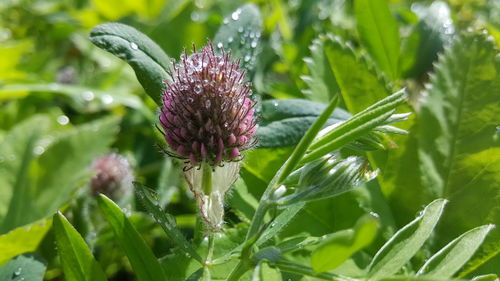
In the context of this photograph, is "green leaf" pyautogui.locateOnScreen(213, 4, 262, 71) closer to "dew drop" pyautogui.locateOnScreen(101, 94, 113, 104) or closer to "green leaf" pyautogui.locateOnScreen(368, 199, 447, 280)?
"green leaf" pyautogui.locateOnScreen(368, 199, 447, 280)

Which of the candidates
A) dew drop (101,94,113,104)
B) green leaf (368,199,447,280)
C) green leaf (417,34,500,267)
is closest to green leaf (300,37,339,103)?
green leaf (417,34,500,267)

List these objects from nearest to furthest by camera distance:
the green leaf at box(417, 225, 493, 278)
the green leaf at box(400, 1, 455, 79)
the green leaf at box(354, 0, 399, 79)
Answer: the green leaf at box(417, 225, 493, 278), the green leaf at box(354, 0, 399, 79), the green leaf at box(400, 1, 455, 79)

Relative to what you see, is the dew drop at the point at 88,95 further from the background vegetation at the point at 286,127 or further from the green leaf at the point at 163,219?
the green leaf at the point at 163,219

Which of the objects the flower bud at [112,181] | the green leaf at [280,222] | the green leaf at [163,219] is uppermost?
the green leaf at [280,222]

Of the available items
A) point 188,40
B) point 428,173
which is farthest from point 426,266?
point 188,40

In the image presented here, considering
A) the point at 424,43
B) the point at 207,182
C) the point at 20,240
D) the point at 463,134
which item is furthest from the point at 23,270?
the point at 424,43

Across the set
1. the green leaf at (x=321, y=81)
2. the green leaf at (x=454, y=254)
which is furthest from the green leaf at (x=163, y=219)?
the green leaf at (x=321, y=81)
